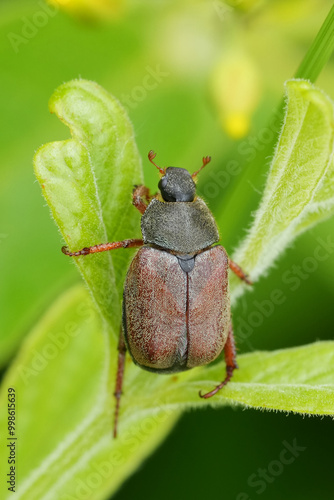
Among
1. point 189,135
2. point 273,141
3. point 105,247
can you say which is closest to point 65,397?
point 105,247

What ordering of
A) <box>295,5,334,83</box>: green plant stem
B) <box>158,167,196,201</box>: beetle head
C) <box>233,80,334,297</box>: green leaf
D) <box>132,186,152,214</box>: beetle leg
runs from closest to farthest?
<box>233,80,334,297</box>: green leaf, <box>295,5,334,83</box>: green plant stem, <box>132,186,152,214</box>: beetle leg, <box>158,167,196,201</box>: beetle head

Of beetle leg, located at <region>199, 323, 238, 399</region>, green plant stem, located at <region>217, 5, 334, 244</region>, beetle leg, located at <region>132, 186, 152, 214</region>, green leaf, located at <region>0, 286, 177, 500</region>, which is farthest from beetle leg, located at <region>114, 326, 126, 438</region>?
green plant stem, located at <region>217, 5, 334, 244</region>

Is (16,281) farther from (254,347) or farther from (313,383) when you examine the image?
(313,383)

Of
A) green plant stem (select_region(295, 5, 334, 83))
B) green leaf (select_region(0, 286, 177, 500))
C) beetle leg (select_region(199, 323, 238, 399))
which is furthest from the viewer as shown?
green leaf (select_region(0, 286, 177, 500))

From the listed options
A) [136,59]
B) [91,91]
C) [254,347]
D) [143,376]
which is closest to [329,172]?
[91,91]

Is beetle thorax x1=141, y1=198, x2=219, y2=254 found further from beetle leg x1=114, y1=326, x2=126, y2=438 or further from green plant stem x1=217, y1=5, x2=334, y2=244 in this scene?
beetle leg x1=114, y1=326, x2=126, y2=438

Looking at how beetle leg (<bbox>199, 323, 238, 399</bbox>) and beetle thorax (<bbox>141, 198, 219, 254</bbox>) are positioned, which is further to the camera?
beetle thorax (<bbox>141, 198, 219, 254</bbox>)
